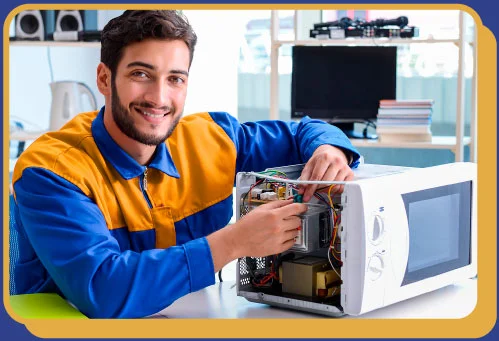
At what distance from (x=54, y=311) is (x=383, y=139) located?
8.19 ft

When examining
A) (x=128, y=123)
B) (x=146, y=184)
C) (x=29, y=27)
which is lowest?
(x=146, y=184)

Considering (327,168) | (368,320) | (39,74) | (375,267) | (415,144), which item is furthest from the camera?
(39,74)

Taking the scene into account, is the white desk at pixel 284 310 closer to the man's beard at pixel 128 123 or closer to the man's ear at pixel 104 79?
the man's beard at pixel 128 123

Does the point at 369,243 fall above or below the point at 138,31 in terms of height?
below

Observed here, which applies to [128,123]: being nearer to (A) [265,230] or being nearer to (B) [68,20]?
(A) [265,230]

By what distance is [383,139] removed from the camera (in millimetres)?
3641

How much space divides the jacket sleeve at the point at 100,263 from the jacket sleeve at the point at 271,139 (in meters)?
0.52

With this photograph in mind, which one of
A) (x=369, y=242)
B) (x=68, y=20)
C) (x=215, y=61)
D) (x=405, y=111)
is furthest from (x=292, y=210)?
(x=215, y=61)

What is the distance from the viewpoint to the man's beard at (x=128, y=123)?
1.52 meters

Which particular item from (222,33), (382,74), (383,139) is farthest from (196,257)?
(222,33)

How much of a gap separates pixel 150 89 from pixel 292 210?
359 mm

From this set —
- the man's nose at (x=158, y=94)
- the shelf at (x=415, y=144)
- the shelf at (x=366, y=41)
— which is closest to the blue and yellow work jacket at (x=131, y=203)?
the man's nose at (x=158, y=94)

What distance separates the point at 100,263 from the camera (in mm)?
1294

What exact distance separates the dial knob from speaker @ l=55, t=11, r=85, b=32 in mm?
2636
